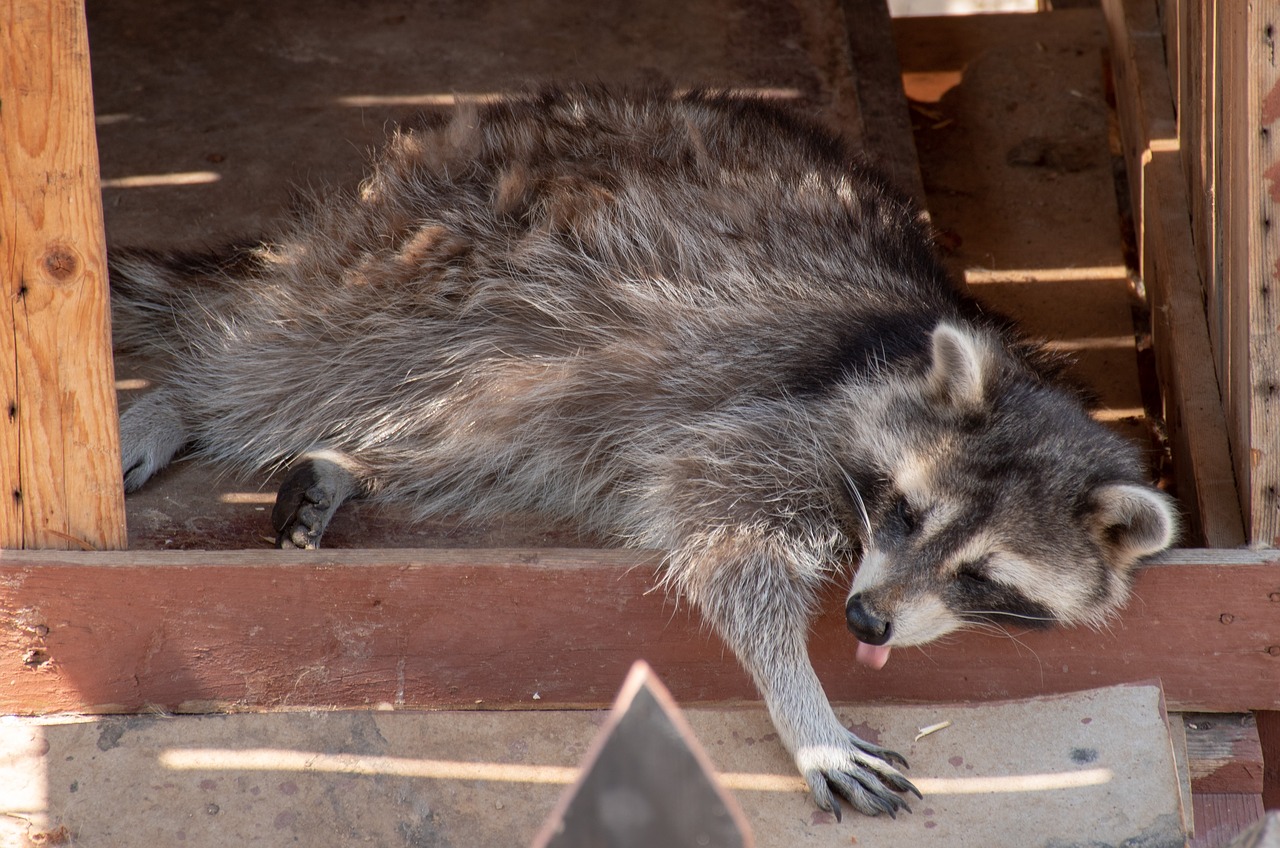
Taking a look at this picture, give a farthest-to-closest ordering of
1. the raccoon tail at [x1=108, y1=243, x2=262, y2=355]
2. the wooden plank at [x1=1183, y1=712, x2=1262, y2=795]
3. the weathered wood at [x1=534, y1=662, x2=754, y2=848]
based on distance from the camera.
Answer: the raccoon tail at [x1=108, y1=243, x2=262, y2=355] → the wooden plank at [x1=1183, y1=712, x2=1262, y2=795] → the weathered wood at [x1=534, y1=662, x2=754, y2=848]

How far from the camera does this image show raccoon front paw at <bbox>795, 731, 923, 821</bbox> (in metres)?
2.12

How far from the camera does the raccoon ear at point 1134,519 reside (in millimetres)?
2162

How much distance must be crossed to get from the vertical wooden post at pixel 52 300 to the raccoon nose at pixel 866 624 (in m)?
1.27

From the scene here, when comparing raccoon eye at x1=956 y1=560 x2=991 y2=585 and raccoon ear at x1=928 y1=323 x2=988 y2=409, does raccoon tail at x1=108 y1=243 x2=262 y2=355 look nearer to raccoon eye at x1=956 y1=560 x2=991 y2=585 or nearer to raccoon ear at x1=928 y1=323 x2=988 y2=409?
raccoon ear at x1=928 y1=323 x2=988 y2=409

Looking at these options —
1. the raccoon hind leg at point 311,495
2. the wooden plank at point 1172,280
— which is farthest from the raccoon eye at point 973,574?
the raccoon hind leg at point 311,495

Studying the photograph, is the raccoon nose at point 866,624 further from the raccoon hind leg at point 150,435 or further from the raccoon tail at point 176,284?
the raccoon tail at point 176,284

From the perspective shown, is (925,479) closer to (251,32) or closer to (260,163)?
(260,163)

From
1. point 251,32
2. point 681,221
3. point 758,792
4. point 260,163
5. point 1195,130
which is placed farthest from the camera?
point 251,32

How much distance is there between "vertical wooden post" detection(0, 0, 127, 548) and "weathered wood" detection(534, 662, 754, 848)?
1.51 m

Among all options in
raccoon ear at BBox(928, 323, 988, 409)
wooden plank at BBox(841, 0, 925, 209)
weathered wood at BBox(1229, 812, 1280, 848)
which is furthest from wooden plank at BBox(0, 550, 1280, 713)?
wooden plank at BBox(841, 0, 925, 209)

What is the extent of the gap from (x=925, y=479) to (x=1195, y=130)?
56.9 inches

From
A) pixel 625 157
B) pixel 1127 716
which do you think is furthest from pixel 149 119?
pixel 1127 716

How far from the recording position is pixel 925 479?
2.28 meters

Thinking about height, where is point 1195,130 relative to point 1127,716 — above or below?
above
